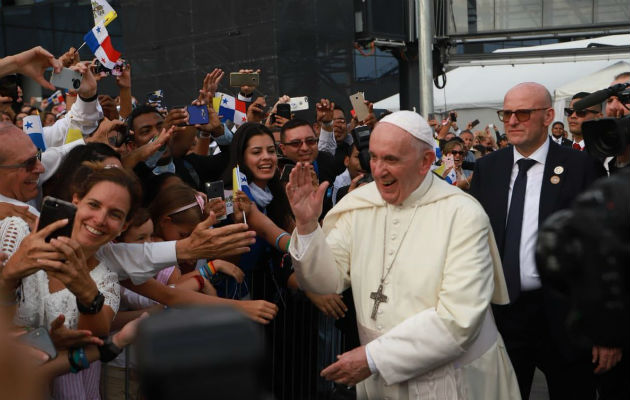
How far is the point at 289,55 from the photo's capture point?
13.4 meters

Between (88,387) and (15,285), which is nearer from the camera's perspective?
(15,285)

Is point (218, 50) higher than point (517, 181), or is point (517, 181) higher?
point (218, 50)

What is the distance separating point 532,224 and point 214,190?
5.95 feet

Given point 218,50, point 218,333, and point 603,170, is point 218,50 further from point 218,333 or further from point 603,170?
point 218,333

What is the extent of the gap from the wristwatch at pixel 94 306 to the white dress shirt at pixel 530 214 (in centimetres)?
232

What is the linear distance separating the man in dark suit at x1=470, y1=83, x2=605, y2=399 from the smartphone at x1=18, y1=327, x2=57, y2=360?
261cm

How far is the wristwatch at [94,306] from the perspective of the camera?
2980 millimetres

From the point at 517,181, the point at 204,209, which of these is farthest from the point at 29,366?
the point at 517,181

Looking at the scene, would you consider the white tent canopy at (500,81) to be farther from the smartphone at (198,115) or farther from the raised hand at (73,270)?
the raised hand at (73,270)

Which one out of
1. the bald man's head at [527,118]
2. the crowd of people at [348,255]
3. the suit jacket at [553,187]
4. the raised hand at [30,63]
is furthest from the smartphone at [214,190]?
the bald man's head at [527,118]

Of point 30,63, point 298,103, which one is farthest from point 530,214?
point 298,103

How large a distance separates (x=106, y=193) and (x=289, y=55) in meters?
10.5

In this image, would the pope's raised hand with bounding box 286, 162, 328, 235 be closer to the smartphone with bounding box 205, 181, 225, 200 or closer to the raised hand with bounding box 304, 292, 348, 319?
the raised hand with bounding box 304, 292, 348, 319

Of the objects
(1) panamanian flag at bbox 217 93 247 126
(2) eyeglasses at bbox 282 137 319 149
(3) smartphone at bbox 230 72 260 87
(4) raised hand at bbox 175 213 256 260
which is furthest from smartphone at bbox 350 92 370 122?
(4) raised hand at bbox 175 213 256 260
